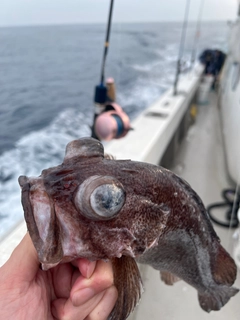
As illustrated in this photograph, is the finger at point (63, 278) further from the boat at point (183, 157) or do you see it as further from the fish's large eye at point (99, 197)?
the boat at point (183, 157)

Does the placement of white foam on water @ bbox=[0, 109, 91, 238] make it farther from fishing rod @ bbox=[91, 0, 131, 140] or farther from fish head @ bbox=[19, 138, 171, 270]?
fish head @ bbox=[19, 138, 171, 270]

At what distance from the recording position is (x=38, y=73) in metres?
10.3

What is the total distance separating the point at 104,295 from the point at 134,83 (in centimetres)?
1100

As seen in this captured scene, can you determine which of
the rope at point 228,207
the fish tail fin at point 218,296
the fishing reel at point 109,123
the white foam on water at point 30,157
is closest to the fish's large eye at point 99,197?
the fish tail fin at point 218,296

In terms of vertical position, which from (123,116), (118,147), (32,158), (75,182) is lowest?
(32,158)

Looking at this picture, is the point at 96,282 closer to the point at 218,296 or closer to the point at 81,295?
the point at 81,295

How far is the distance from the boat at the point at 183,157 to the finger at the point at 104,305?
765 millimetres

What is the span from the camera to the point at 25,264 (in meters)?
1.13

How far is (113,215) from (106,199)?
87 millimetres

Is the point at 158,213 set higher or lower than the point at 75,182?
lower

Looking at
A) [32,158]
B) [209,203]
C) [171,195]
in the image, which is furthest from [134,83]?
[171,195]

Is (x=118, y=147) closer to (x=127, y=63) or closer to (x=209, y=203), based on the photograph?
(x=209, y=203)

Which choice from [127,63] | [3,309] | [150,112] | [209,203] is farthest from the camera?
[127,63]

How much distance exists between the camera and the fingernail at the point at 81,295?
1.03 meters
